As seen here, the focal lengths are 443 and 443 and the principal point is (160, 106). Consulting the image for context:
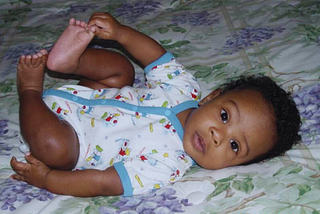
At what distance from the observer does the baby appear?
107cm

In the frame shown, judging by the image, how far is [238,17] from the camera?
5.55 ft

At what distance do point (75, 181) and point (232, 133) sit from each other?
402 mm

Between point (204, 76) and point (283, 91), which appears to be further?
point (204, 76)

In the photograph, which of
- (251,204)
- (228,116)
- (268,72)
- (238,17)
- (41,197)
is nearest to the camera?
(251,204)

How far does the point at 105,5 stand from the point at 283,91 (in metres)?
0.99

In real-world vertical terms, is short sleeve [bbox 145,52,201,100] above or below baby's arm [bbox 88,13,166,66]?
below

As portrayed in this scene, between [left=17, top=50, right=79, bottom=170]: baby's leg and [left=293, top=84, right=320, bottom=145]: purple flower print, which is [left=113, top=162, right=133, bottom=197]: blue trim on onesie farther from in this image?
[left=293, top=84, right=320, bottom=145]: purple flower print

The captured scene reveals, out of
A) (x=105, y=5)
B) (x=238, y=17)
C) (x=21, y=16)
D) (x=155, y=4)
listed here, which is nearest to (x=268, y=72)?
(x=238, y=17)

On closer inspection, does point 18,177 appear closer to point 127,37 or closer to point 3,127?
point 3,127

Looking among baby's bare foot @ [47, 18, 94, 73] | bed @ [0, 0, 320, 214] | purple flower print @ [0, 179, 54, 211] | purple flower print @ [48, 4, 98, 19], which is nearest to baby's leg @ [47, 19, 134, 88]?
baby's bare foot @ [47, 18, 94, 73]

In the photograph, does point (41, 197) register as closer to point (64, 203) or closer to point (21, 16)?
point (64, 203)

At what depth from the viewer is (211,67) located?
4.69 feet

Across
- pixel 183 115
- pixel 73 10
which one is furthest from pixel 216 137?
pixel 73 10

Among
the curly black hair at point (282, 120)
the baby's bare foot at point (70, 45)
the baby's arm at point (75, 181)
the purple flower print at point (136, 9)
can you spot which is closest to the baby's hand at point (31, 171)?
the baby's arm at point (75, 181)
